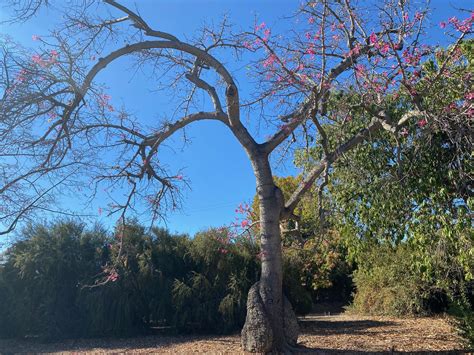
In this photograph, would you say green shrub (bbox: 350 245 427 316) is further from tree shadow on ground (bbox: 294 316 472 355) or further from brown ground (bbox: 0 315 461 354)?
tree shadow on ground (bbox: 294 316 472 355)

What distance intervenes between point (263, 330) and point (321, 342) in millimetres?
2133

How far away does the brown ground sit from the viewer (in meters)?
8.46

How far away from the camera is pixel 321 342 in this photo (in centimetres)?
927

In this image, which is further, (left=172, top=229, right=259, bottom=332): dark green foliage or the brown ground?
(left=172, top=229, right=259, bottom=332): dark green foliage

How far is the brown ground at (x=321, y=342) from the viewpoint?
27.8 feet

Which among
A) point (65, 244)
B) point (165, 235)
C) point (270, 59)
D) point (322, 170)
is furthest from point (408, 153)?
point (65, 244)

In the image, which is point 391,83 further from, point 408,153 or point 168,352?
point 168,352

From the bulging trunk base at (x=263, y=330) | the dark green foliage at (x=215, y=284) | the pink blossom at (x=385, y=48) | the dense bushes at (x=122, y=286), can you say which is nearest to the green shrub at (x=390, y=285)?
the dark green foliage at (x=215, y=284)

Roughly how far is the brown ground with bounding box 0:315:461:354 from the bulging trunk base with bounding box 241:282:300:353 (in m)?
0.40

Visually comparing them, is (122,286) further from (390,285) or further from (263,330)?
(390,285)

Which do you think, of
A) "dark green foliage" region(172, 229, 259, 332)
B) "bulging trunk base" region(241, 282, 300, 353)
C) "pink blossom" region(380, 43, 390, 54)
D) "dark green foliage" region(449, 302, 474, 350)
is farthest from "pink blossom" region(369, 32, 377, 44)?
"dark green foliage" region(172, 229, 259, 332)

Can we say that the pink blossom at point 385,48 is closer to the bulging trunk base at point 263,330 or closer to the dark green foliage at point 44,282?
the bulging trunk base at point 263,330

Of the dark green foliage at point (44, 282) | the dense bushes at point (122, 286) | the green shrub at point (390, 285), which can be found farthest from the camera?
the green shrub at point (390, 285)

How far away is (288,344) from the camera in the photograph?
7.99m
